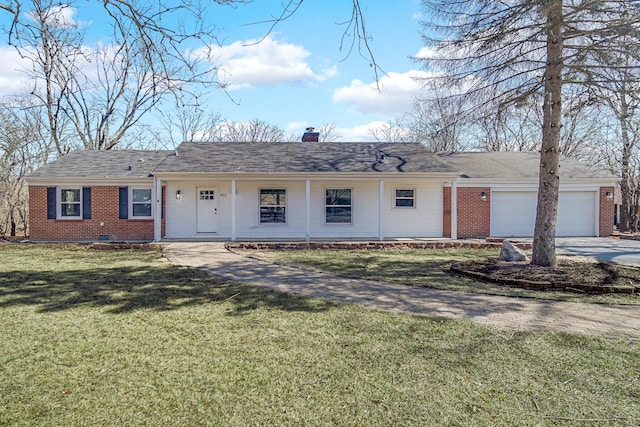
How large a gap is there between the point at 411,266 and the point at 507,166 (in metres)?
11.0

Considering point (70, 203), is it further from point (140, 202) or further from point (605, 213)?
point (605, 213)

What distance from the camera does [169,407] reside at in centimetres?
302

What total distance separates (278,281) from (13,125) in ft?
65.8

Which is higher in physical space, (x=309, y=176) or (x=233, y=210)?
(x=309, y=176)

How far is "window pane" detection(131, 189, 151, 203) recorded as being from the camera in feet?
53.2

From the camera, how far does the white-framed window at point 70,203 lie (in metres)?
16.1

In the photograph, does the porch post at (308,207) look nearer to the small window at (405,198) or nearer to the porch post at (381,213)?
the porch post at (381,213)

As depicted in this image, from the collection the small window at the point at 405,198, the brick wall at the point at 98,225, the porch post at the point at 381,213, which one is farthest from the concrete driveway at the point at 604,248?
the brick wall at the point at 98,225

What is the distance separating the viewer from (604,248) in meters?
13.7

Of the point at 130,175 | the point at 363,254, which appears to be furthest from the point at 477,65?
the point at 130,175

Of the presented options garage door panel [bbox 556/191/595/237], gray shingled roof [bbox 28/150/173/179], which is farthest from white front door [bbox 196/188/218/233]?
garage door panel [bbox 556/191/595/237]

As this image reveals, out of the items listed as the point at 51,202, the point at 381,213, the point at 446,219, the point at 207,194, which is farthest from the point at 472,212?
the point at 51,202

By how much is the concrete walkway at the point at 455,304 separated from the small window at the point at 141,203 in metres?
8.26

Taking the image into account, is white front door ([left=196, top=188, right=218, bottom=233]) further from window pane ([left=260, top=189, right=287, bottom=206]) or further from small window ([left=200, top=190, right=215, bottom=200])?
window pane ([left=260, top=189, right=287, bottom=206])
